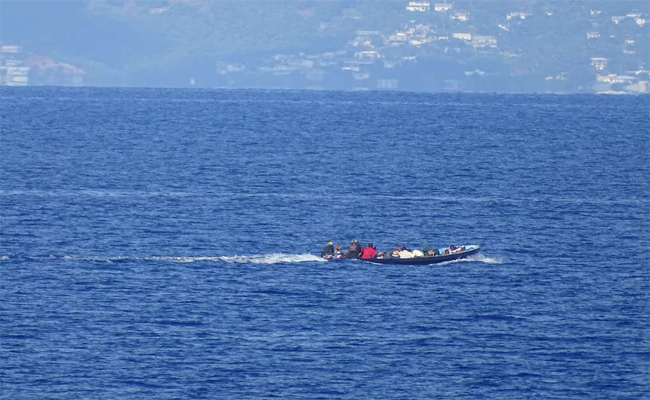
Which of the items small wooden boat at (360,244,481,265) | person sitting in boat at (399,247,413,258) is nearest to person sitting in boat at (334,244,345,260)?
small wooden boat at (360,244,481,265)

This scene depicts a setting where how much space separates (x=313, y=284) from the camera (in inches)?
2872

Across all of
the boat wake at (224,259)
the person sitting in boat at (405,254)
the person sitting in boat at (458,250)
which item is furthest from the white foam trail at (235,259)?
the person sitting in boat at (458,250)

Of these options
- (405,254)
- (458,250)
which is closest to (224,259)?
(405,254)

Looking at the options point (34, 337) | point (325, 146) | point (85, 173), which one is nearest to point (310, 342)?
point (34, 337)

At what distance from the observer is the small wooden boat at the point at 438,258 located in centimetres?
7911

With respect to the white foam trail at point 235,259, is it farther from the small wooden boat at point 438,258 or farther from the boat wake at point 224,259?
the small wooden boat at point 438,258

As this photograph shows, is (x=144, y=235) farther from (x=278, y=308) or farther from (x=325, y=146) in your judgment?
(x=325, y=146)

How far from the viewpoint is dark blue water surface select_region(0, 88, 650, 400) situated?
185 ft

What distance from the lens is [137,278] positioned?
73.7 metres

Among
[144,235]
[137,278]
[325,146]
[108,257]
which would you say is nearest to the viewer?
[137,278]

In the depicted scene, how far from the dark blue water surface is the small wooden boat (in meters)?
0.60

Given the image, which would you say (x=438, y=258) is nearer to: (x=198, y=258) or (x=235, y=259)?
(x=235, y=259)

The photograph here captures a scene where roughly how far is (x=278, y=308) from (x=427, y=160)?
80.5 m

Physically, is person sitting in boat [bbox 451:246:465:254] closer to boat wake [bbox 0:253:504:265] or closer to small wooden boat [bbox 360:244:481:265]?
small wooden boat [bbox 360:244:481:265]
